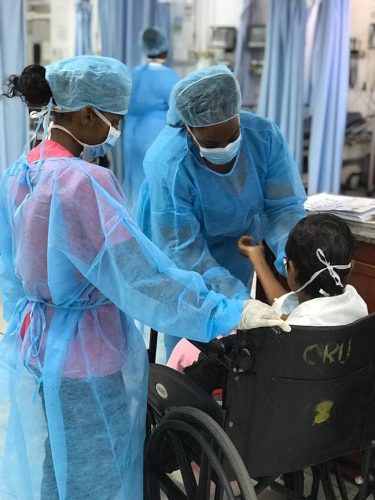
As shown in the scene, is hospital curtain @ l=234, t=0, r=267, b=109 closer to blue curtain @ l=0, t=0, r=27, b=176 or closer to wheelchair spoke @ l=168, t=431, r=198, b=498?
blue curtain @ l=0, t=0, r=27, b=176

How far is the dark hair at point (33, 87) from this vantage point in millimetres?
1259

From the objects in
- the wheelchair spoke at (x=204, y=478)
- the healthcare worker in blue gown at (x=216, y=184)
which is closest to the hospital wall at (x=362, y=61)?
the healthcare worker in blue gown at (x=216, y=184)

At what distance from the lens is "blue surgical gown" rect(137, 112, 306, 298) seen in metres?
1.67

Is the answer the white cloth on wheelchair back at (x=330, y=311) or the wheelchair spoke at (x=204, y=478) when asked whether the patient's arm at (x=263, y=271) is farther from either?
the wheelchair spoke at (x=204, y=478)

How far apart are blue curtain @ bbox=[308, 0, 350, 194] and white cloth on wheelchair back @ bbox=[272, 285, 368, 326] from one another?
333 centimetres

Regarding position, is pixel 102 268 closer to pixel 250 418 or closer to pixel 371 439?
pixel 250 418

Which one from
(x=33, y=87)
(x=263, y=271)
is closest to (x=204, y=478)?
(x=263, y=271)

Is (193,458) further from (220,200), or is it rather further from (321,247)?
(220,200)

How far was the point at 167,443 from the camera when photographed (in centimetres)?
143

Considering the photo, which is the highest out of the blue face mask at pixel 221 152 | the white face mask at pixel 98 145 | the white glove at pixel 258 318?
the white face mask at pixel 98 145

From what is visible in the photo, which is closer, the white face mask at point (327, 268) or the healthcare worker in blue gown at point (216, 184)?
the white face mask at point (327, 268)

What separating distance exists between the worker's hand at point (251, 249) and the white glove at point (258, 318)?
0.62 meters

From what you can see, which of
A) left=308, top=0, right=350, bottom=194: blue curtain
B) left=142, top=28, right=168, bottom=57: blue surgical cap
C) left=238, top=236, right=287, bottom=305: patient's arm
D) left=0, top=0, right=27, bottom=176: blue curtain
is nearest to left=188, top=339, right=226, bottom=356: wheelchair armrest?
left=238, top=236, right=287, bottom=305: patient's arm

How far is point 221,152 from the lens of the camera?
167 centimetres
